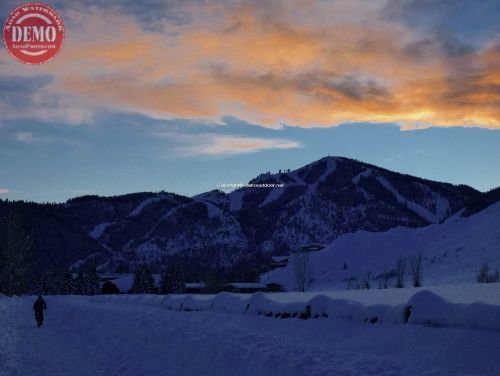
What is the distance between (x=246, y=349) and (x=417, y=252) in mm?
156755

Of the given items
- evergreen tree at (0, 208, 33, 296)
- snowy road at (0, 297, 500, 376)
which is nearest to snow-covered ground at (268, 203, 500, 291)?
evergreen tree at (0, 208, 33, 296)

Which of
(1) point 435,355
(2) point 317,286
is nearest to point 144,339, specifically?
(1) point 435,355

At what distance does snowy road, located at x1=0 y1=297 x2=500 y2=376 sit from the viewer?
34.8 ft

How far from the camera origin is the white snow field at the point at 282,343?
1073cm

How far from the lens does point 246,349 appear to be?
45.8 ft

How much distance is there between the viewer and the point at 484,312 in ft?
36.2

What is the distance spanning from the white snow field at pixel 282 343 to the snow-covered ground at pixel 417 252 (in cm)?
9890

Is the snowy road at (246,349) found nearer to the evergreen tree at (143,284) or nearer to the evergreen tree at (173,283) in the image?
the evergreen tree at (143,284)

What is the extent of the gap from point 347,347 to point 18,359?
472 inches

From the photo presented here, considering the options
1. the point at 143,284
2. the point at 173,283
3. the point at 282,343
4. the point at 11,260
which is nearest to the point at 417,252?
the point at 173,283

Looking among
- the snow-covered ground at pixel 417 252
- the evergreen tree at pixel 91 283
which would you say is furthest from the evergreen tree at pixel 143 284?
the snow-covered ground at pixel 417 252

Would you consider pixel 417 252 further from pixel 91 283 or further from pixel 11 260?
pixel 11 260

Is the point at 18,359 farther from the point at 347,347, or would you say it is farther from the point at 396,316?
the point at 396,316

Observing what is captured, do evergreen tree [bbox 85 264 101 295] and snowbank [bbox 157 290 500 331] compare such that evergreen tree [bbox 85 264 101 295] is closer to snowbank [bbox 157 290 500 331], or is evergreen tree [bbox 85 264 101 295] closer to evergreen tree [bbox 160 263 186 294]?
evergreen tree [bbox 160 263 186 294]
